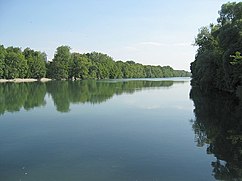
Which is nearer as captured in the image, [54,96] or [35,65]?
[54,96]

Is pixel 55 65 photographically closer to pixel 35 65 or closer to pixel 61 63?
pixel 61 63

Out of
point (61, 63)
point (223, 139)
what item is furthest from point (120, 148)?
point (61, 63)

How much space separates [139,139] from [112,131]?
226cm

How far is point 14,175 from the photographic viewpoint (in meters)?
9.02

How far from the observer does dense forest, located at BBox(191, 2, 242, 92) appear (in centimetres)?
3141

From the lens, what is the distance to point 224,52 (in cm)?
3556

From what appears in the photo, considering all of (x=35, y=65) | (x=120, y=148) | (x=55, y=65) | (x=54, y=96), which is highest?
(x=55, y=65)

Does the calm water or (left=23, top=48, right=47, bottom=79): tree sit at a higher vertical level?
(left=23, top=48, right=47, bottom=79): tree

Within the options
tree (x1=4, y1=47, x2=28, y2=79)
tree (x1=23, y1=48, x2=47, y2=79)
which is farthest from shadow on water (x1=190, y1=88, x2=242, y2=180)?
tree (x1=23, y1=48, x2=47, y2=79)

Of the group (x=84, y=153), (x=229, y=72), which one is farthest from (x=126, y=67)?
(x=84, y=153)

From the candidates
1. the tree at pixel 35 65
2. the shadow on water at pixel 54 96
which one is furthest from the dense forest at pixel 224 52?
the tree at pixel 35 65

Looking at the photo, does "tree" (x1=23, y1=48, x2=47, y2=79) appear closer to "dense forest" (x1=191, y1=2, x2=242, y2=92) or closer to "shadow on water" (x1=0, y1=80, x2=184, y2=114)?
"shadow on water" (x1=0, y1=80, x2=184, y2=114)

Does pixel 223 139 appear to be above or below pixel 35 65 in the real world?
below

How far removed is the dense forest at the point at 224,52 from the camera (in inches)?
1236
